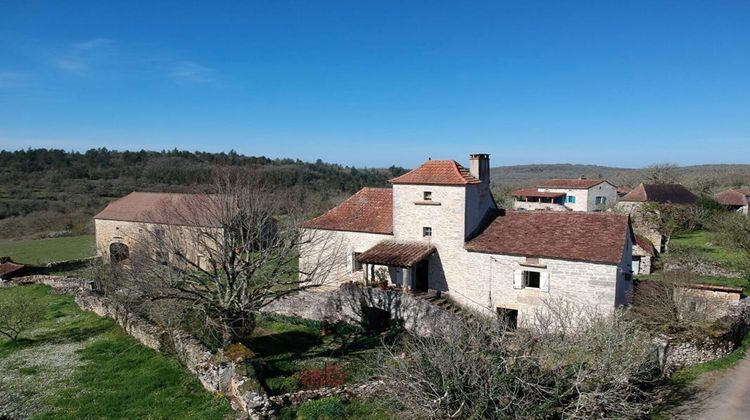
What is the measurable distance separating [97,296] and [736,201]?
6650 centimetres

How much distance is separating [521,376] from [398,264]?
36.3ft

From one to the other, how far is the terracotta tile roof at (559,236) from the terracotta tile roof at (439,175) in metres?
3.05

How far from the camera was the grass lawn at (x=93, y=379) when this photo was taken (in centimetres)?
1367

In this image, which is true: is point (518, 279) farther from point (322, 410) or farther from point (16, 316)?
point (16, 316)

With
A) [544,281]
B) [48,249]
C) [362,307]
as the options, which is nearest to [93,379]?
[362,307]

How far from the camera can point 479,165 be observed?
24531mm

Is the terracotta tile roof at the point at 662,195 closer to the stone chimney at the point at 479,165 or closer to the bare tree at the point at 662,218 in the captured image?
the bare tree at the point at 662,218

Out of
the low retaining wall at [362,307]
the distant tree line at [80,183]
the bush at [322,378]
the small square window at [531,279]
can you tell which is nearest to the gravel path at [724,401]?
the small square window at [531,279]

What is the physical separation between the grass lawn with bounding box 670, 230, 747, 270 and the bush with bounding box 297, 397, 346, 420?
89.9 feet

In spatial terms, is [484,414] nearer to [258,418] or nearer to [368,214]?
[258,418]

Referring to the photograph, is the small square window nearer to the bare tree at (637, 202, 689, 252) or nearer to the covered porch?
the covered porch

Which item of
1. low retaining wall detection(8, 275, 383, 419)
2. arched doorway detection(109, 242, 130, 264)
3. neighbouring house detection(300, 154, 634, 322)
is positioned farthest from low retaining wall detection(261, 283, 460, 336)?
arched doorway detection(109, 242, 130, 264)

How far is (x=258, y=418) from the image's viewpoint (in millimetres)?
12586

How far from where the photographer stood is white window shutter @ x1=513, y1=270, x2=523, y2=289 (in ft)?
69.3
